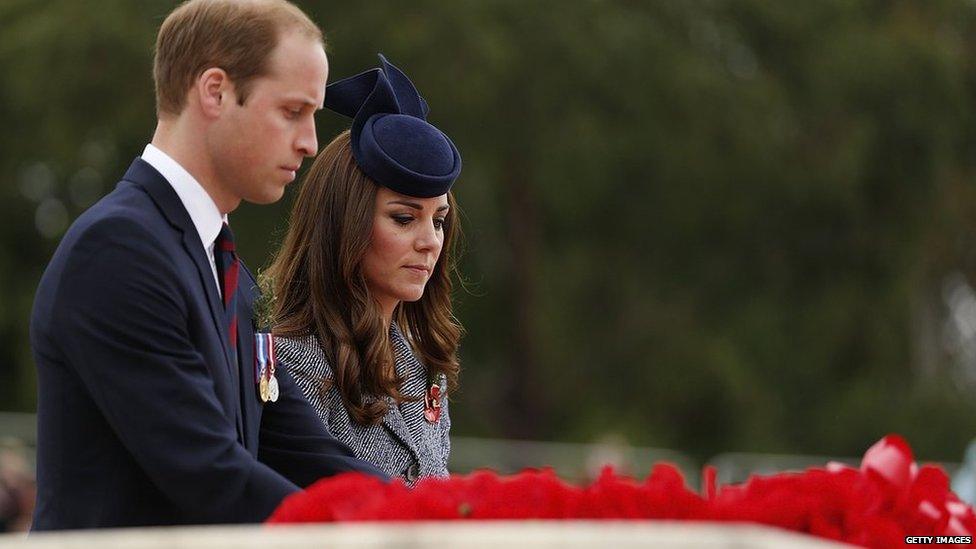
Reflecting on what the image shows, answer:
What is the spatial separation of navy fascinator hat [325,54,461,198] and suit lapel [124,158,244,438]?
3.19 ft

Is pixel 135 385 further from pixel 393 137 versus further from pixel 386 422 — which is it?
pixel 393 137

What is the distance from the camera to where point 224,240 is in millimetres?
2844

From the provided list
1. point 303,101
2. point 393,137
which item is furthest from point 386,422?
point 303,101

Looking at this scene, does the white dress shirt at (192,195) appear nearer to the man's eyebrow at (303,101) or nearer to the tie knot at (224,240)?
the tie knot at (224,240)

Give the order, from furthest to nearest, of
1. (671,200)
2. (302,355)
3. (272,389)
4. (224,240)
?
(671,200)
(302,355)
(272,389)
(224,240)

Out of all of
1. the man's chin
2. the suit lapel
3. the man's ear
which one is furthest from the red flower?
the man's ear

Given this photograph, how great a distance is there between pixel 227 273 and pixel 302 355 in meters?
0.75

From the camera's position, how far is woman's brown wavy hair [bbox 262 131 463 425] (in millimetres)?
3639

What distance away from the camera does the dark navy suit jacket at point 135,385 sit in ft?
8.21

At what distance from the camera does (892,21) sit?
16.6 metres

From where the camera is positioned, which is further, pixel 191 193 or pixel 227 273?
pixel 227 273

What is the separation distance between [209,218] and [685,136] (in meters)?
12.9

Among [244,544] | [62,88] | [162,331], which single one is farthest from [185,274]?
[62,88]

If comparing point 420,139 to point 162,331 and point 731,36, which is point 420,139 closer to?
point 162,331
